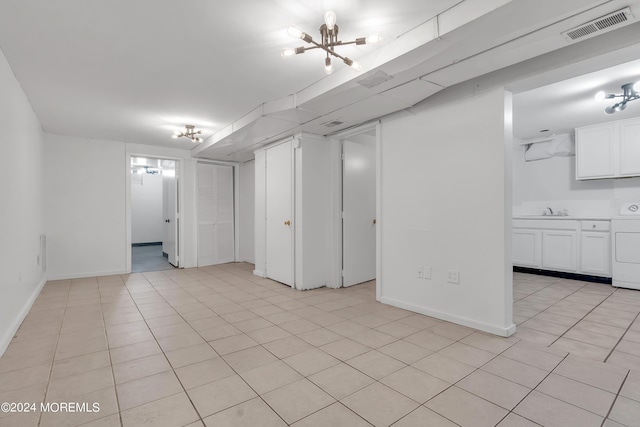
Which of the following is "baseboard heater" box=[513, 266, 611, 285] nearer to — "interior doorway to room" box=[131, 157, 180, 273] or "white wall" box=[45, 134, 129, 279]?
"white wall" box=[45, 134, 129, 279]

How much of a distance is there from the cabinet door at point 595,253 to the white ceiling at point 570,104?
183 cm

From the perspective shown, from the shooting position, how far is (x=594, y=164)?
16.3ft

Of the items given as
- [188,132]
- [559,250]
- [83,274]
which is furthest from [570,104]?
[83,274]

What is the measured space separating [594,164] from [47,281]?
369 inches

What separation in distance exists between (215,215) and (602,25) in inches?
256

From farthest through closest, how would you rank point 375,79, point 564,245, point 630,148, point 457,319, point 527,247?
point 527,247 < point 564,245 < point 630,148 < point 457,319 < point 375,79

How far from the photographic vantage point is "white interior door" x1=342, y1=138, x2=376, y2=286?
183 inches

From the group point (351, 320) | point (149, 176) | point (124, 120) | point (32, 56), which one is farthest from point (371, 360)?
point (149, 176)

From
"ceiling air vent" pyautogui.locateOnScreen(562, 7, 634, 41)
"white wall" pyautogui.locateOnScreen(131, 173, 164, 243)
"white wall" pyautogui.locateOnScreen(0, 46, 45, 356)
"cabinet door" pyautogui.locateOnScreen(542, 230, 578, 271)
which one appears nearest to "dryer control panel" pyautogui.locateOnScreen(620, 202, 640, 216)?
"cabinet door" pyautogui.locateOnScreen(542, 230, 578, 271)

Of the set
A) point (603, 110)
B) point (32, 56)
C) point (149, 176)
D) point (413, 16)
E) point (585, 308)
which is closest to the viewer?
point (413, 16)

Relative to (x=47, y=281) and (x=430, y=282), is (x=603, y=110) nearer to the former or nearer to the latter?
(x=430, y=282)

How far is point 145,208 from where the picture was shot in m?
10.3

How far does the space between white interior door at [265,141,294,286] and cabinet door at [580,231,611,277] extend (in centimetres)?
474

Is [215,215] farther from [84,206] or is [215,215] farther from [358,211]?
[358,211]
